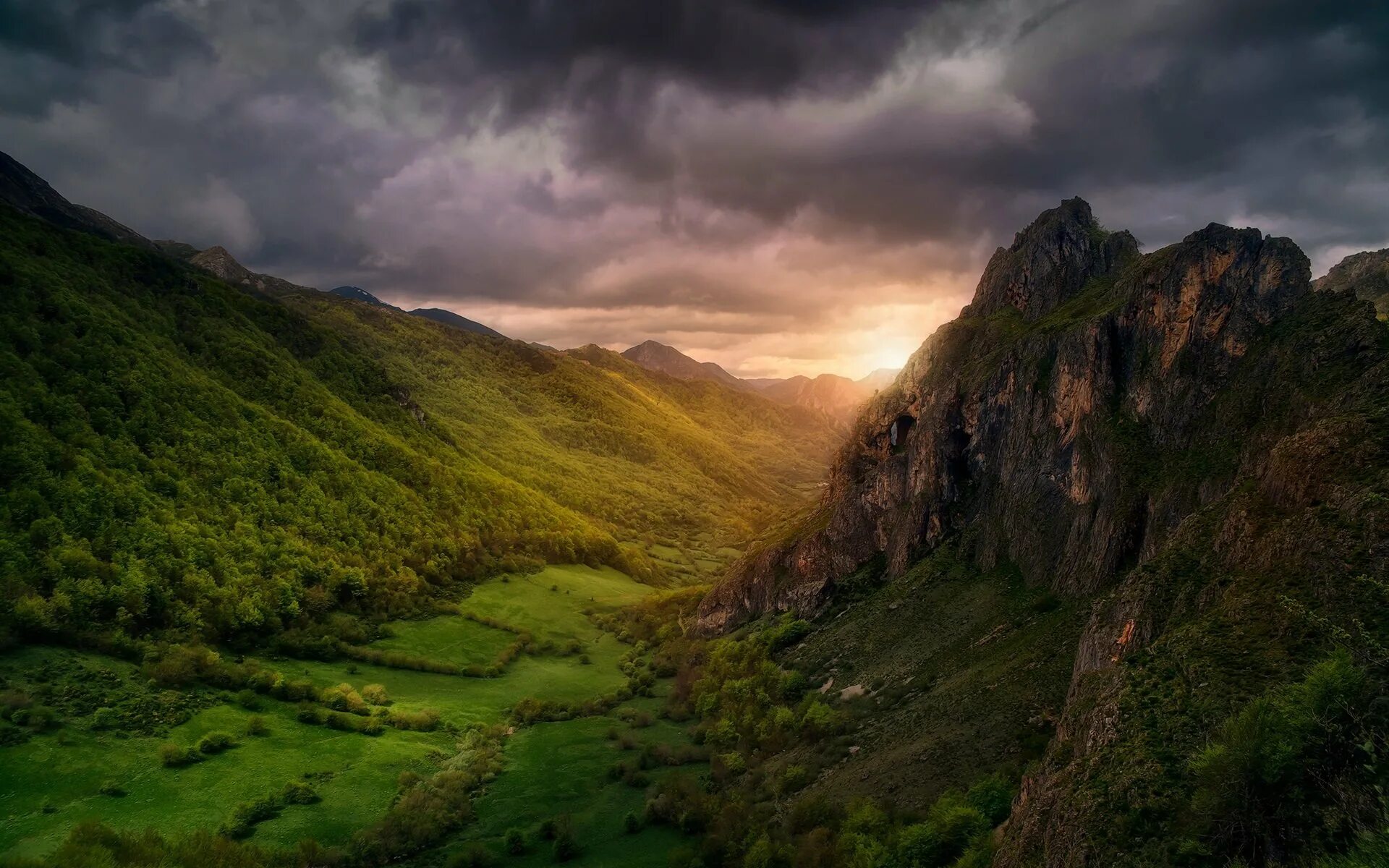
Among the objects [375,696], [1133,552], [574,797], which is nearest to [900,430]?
[1133,552]

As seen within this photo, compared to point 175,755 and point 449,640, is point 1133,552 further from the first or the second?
point 449,640

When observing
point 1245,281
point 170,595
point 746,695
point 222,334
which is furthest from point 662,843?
point 222,334

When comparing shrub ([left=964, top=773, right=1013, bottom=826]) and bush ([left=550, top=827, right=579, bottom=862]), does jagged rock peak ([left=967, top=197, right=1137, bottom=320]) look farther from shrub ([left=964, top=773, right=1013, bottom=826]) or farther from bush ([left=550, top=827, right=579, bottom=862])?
bush ([left=550, top=827, right=579, bottom=862])

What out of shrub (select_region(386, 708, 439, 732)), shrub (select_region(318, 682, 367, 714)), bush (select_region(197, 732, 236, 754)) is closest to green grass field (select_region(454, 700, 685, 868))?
shrub (select_region(386, 708, 439, 732))

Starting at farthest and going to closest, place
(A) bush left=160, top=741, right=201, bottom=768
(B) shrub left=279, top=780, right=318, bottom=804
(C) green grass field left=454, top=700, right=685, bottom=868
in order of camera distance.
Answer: (A) bush left=160, top=741, right=201, bottom=768 < (B) shrub left=279, top=780, right=318, bottom=804 < (C) green grass field left=454, top=700, right=685, bottom=868

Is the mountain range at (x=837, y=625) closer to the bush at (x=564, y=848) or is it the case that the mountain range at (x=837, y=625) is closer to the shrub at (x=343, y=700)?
the shrub at (x=343, y=700)

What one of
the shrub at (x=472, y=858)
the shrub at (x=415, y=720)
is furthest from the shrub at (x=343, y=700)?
the shrub at (x=472, y=858)
